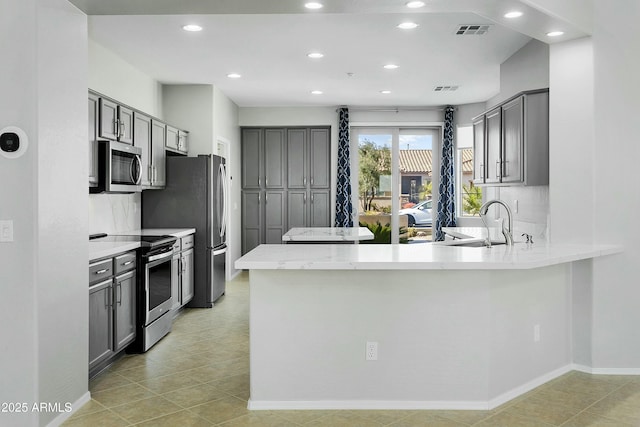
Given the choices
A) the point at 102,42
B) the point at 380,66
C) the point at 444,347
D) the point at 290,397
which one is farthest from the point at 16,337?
the point at 380,66

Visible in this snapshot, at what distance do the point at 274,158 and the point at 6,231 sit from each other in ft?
20.6

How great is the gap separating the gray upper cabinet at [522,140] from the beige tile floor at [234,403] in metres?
1.64

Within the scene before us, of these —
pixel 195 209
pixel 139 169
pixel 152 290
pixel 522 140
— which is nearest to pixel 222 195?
pixel 195 209

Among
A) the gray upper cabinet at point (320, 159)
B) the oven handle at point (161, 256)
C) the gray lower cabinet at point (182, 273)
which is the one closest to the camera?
the oven handle at point (161, 256)

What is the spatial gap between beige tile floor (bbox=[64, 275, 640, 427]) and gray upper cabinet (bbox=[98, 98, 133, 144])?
6.17ft

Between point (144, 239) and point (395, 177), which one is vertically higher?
point (395, 177)

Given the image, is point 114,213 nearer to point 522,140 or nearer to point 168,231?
point 168,231

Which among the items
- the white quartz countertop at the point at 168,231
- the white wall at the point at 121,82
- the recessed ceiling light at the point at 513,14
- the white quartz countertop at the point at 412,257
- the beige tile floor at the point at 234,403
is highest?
the white wall at the point at 121,82

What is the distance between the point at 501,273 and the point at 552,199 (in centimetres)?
117

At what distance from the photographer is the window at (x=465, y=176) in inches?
342

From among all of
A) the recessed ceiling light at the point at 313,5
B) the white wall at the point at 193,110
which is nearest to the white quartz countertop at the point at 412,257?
the recessed ceiling light at the point at 313,5

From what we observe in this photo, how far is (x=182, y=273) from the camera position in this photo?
5.65 m

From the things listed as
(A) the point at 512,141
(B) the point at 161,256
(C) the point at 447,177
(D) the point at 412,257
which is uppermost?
(A) the point at 512,141

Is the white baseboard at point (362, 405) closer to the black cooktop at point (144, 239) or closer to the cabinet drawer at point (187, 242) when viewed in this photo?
the black cooktop at point (144, 239)
